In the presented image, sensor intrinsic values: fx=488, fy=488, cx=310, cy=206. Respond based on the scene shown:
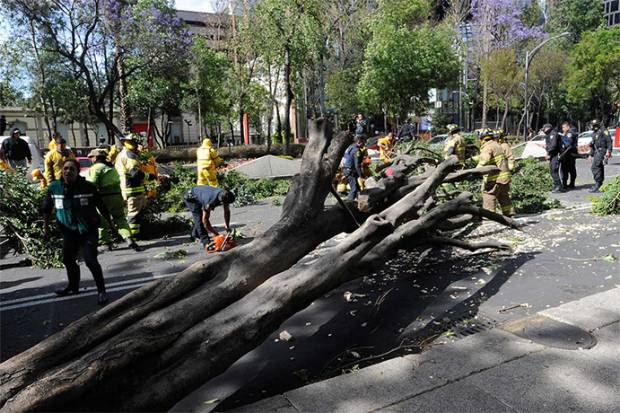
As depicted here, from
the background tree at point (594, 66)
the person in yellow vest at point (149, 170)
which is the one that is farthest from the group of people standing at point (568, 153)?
the background tree at point (594, 66)

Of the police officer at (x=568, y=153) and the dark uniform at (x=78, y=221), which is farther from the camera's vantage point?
the police officer at (x=568, y=153)

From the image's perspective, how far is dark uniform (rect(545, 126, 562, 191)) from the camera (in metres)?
12.6

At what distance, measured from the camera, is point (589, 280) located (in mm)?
5480

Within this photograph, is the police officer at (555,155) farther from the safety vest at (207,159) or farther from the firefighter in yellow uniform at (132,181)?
the firefighter in yellow uniform at (132,181)

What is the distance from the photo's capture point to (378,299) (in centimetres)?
511

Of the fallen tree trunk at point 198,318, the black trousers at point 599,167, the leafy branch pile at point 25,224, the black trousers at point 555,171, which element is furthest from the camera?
the black trousers at point 555,171

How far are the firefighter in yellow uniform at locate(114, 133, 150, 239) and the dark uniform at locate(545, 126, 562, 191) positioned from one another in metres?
10.1

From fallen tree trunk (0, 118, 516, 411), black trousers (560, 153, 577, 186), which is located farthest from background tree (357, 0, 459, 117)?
fallen tree trunk (0, 118, 516, 411)

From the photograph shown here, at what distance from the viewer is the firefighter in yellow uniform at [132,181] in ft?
28.3

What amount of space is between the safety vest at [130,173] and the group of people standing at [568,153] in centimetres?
1011

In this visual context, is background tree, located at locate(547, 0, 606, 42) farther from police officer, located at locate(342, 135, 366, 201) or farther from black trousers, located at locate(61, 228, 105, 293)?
black trousers, located at locate(61, 228, 105, 293)

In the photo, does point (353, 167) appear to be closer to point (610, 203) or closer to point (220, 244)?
point (220, 244)

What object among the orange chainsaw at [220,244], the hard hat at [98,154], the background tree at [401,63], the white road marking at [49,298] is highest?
the background tree at [401,63]

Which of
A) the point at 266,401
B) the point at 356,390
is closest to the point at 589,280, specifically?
the point at 356,390
